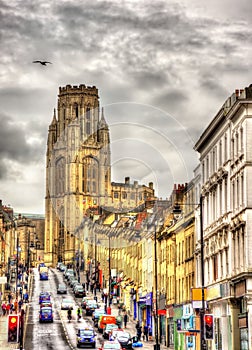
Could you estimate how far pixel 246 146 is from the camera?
6059 cm

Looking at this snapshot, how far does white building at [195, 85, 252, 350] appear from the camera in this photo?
198ft

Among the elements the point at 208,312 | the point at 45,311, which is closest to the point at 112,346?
the point at 208,312

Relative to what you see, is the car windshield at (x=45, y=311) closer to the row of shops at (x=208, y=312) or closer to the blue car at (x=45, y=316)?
the blue car at (x=45, y=316)

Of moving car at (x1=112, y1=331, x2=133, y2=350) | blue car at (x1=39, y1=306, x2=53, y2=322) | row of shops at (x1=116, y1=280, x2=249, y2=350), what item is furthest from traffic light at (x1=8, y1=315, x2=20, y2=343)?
blue car at (x1=39, y1=306, x2=53, y2=322)

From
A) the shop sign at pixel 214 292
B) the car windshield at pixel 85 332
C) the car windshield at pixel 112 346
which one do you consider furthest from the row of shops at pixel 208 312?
the car windshield at pixel 85 332

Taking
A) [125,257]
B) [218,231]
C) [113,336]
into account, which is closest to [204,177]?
[218,231]

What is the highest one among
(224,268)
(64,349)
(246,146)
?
(246,146)

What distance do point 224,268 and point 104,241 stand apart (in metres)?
118

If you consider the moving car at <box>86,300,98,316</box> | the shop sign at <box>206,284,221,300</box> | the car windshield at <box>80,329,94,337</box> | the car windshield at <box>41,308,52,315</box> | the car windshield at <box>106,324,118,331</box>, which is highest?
the moving car at <box>86,300,98,316</box>

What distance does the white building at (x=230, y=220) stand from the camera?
60.2 meters

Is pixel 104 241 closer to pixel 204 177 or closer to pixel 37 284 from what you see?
pixel 37 284

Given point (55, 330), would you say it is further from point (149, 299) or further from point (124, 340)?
point (124, 340)

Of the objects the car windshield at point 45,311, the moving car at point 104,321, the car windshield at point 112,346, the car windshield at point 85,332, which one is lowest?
the car windshield at point 112,346

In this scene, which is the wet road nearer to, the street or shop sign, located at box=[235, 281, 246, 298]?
the street
